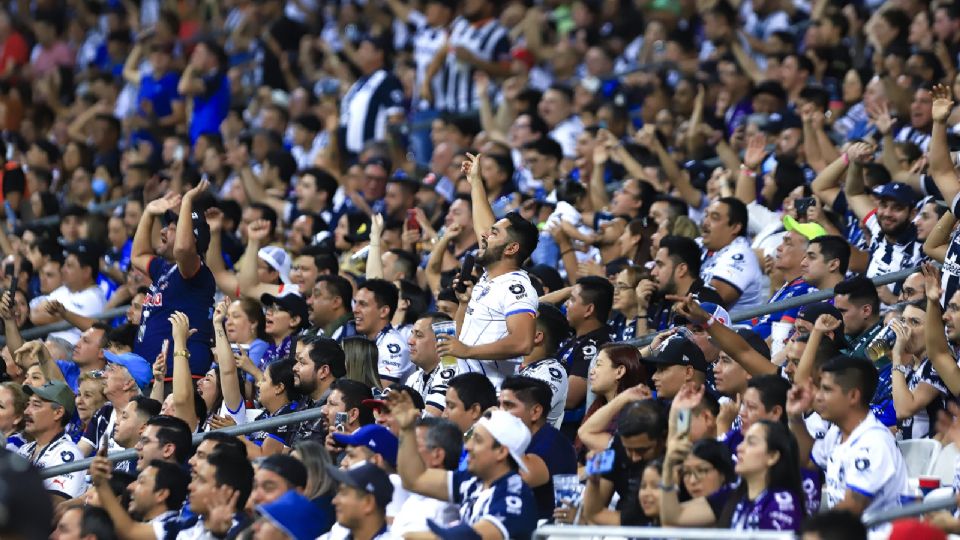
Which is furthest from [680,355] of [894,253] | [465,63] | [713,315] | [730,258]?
[465,63]

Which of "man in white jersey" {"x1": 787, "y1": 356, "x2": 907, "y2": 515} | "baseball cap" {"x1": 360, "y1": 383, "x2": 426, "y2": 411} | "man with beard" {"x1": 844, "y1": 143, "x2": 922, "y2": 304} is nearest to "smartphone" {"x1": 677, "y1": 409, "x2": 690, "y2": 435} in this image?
"man in white jersey" {"x1": 787, "y1": 356, "x2": 907, "y2": 515}

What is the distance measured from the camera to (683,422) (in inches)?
309

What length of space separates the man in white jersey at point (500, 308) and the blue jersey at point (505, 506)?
4.37ft

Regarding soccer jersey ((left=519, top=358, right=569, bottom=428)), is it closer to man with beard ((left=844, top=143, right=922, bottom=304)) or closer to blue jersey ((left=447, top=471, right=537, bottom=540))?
blue jersey ((left=447, top=471, right=537, bottom=540))

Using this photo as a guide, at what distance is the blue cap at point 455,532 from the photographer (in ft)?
26.0

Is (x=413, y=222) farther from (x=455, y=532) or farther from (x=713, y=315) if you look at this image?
(x=455, y=532)

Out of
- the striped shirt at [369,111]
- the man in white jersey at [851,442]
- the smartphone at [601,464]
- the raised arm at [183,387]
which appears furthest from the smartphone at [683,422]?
the striped shirt at [369,111]

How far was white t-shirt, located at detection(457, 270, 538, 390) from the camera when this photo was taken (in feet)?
32.2

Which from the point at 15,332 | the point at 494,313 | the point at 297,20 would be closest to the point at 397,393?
the point at 494,313

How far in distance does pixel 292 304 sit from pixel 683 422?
4.77m

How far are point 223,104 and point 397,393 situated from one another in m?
12.2

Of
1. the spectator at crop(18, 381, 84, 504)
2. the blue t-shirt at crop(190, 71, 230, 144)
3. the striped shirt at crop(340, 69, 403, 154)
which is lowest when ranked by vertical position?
the blue t-shirt at crop(190, 71, 230, 144)

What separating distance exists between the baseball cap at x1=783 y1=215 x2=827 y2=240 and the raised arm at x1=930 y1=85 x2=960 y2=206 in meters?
0.83

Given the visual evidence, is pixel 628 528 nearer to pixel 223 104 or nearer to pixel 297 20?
pixel 223 104
